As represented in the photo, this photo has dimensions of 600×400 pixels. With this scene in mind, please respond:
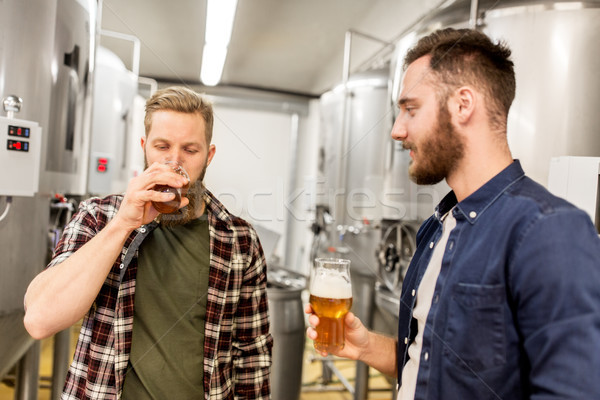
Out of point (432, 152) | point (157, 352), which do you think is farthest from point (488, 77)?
point (157, 352)

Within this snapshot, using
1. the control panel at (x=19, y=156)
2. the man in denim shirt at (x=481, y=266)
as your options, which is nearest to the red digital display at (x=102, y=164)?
the control panel at (x=19, y=156)

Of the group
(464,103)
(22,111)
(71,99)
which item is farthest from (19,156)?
(464,103)

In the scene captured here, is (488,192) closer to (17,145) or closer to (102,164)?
(17,145)

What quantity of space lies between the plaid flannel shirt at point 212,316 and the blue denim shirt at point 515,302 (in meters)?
0.56

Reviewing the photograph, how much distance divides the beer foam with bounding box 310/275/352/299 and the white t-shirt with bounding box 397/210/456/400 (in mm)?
176

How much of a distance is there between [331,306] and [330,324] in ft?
0.17

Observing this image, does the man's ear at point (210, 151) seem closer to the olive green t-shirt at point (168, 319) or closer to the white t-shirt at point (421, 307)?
the olive green t-shirt at point (168, 319)

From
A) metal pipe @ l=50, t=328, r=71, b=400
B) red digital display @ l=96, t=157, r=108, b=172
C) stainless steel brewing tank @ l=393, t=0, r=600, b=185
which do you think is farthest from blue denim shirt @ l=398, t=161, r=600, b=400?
red digital display @ l=96, t=157, r=108, b=172

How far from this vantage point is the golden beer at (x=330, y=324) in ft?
3.47

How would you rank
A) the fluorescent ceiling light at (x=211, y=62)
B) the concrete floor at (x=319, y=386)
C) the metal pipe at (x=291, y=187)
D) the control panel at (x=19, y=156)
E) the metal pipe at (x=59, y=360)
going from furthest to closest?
the metal pipe at (x=291, y=187) → the concrete floor at (x=319, y=386) → the fluorescent ceiling light at (x=211, y=62) → the metal pipe at (x=59, y=360) → the control panel at (x=19, y=156)

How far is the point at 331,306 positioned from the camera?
1055mm

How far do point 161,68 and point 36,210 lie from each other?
7.82ft

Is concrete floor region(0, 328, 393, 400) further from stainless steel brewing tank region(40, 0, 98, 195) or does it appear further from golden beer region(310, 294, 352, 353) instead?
golden beer region(310, 294, 352, 353)

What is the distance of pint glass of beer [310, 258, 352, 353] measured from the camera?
1.06m
